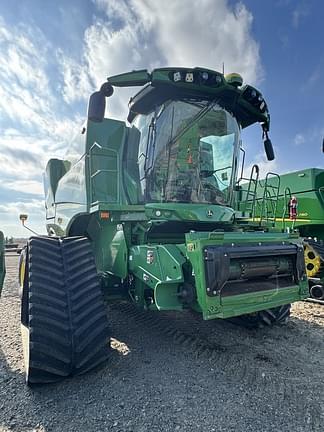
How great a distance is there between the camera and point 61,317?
9.21ft

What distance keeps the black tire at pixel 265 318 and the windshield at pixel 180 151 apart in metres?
1.63

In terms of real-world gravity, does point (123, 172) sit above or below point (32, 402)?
above

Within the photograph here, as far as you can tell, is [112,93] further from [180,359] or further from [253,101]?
[180,359]

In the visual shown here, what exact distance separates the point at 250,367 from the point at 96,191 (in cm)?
281

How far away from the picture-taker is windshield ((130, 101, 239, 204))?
3.83 metres

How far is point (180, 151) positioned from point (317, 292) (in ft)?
14.0

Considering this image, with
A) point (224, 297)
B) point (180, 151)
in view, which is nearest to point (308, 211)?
point (180, 151)

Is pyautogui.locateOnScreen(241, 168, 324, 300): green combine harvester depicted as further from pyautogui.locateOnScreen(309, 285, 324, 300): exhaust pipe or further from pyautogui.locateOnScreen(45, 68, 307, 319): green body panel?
pyautogui.locateOnScreen(45, 68, 307, 319): green body panel

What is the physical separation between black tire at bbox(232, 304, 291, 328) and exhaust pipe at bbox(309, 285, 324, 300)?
79.7 inches

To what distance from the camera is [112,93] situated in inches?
144

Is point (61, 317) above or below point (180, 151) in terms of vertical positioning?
below

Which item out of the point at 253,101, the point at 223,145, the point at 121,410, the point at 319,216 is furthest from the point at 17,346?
the point at 319,216

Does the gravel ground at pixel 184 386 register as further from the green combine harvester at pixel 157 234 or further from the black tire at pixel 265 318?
the green combine harvester at pixel 157 234

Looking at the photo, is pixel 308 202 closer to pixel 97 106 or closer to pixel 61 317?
pixel 97 106
